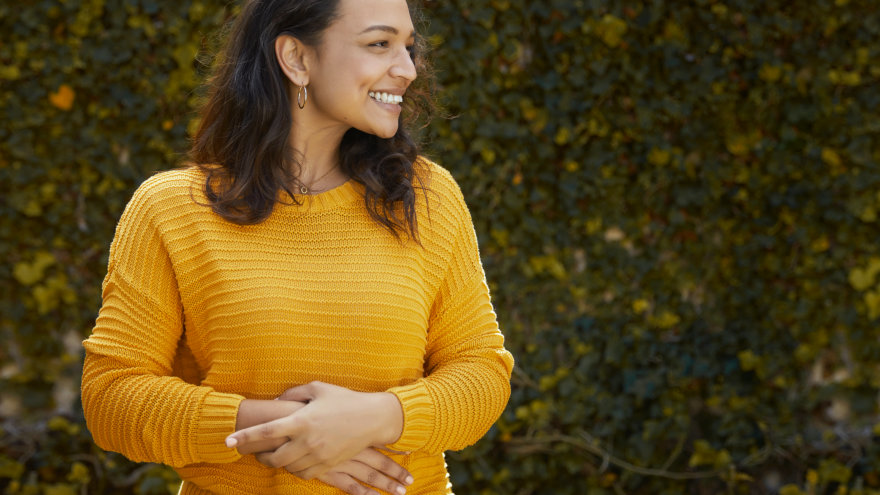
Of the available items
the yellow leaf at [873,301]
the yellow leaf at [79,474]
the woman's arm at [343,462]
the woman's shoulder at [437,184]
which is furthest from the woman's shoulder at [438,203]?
the yellow leaf at [79,474]

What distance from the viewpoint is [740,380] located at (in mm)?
3330

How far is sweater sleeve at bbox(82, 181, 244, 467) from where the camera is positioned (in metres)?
1.48

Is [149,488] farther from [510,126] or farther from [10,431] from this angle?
[510,126]

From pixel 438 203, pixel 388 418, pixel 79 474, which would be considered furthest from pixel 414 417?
pixel 79 474

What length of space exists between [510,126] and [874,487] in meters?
1.89

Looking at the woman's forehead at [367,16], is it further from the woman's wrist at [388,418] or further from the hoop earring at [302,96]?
the woman's wrist at [388,418]

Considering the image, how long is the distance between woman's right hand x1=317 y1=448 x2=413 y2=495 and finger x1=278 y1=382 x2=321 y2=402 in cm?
14

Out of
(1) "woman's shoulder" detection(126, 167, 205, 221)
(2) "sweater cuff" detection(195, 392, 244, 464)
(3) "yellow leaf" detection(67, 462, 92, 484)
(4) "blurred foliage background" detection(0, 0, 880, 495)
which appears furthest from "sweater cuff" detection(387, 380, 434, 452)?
(3) "yellow leaf" detection(67, 462, 92, 484)

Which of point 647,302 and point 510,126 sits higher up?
point 510,126

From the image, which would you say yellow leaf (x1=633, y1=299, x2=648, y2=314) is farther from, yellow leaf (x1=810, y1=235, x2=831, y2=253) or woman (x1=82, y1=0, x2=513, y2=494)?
woman (x1=82, y1=0, x2=513, y2=494)

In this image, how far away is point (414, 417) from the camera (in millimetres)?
1514

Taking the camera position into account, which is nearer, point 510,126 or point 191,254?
point 191,254

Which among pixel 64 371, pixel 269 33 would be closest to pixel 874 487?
pixel 269 33

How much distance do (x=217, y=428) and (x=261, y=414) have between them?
3.1 inches
